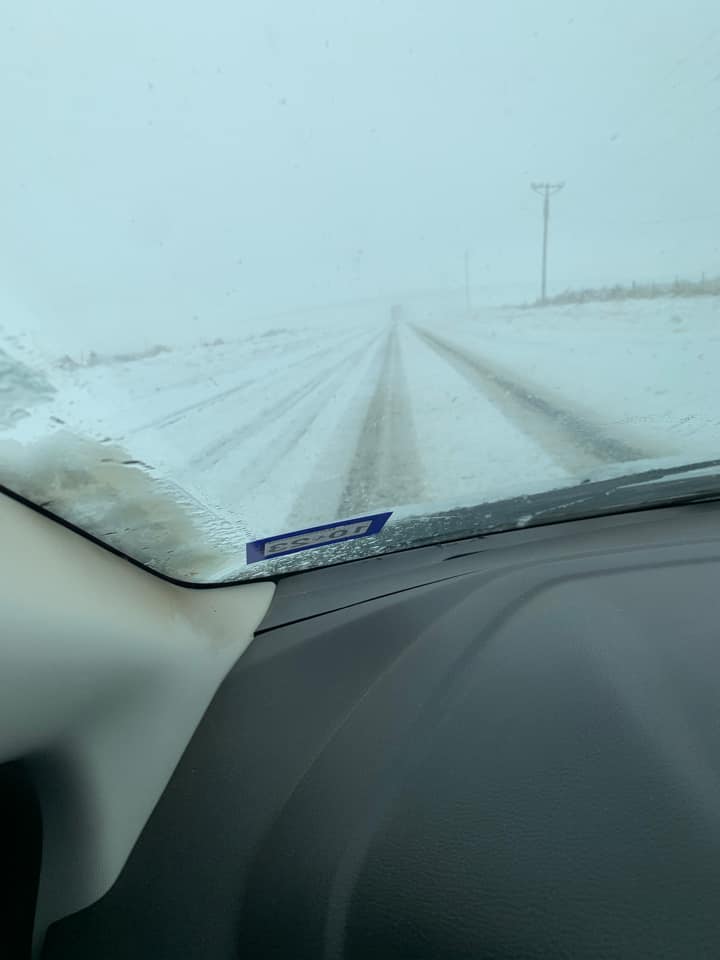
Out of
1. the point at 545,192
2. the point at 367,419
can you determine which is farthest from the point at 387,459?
the point at 545,192

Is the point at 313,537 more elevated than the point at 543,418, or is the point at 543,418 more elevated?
the point at 543,418

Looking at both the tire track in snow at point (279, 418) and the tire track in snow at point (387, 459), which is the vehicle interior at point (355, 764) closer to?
the tire track in snow at point (387, 459)

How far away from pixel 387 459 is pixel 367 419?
0.20 metres

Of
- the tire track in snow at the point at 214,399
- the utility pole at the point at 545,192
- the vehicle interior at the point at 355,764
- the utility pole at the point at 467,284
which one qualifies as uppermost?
the utility pole at the point at 545,192

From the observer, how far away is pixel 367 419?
2.77m

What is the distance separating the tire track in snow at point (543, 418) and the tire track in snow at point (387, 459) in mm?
181

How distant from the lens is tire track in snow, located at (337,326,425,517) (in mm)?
2619

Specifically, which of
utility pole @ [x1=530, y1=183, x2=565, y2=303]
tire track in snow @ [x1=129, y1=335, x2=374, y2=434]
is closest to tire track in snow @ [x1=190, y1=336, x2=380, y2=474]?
tire track in snow @ [x1=129, y1=335, x2=374, y2=434]

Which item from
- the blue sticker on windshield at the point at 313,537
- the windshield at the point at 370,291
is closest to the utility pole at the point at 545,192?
the windshield at the point at 370,291

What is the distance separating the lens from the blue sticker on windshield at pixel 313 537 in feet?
8.21

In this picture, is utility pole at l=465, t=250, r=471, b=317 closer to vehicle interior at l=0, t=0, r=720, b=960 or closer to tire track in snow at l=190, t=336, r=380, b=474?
vehicle interior at l=0, t=0, r=720, b=960

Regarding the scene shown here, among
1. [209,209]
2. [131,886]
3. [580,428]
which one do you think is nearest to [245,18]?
[209,209]

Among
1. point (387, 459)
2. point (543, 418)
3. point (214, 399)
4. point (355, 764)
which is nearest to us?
point (355, 764)

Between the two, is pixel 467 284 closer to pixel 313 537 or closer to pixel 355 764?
pixel 313 537
